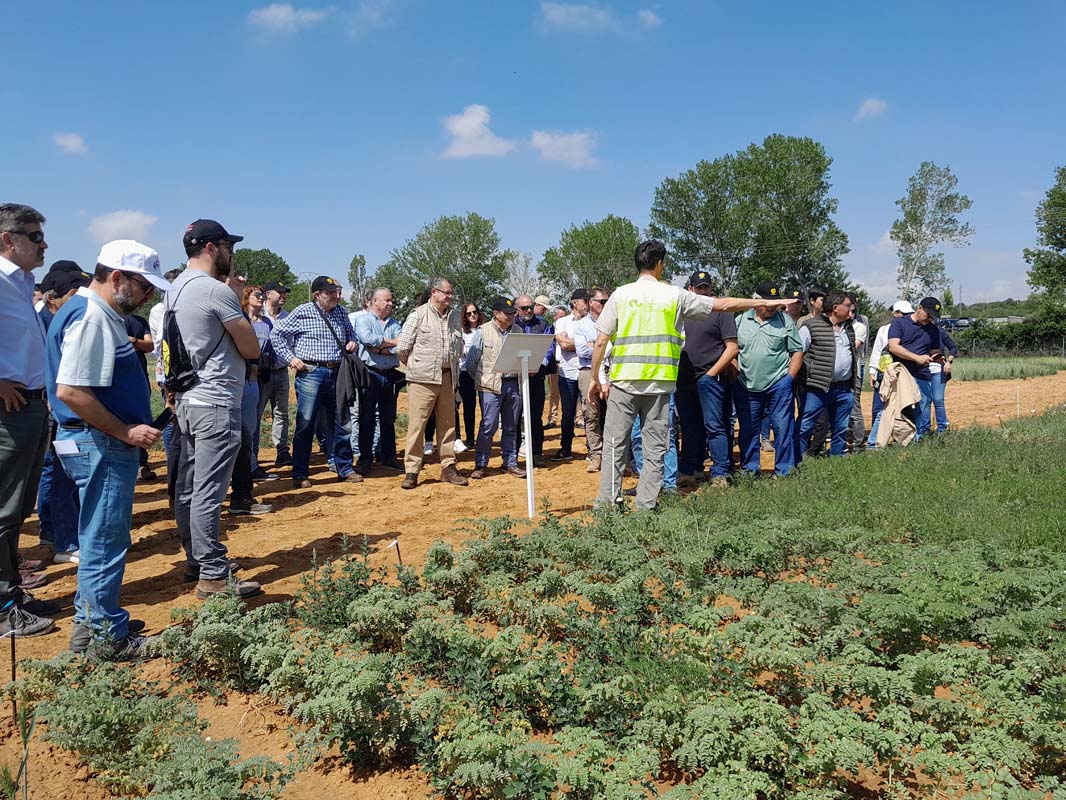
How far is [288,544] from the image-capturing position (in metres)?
6.04

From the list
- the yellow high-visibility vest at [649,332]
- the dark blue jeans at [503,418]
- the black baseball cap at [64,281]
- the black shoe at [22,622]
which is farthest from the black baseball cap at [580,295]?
the black shoe at [22,622]

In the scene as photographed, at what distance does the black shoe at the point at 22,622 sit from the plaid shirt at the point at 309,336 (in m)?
4.25

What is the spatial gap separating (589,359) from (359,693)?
22.7ft

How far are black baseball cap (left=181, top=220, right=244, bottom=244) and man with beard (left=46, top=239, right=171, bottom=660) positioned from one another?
59cm

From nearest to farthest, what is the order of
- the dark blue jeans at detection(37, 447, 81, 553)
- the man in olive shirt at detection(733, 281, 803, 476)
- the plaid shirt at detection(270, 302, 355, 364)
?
the dark blue jeans at detection(37, 447, 81, 553), the man in olive shirt at detection(733, 281, 803, 476), the plaid shirt at detection(270, 302, 355, 364)

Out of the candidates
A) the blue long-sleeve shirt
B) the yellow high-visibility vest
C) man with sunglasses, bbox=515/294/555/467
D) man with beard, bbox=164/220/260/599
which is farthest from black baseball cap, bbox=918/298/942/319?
man with beard, bbox=164/220/260/599

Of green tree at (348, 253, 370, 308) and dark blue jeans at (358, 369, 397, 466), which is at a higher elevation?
green tree at (348, 253, 370, 308)

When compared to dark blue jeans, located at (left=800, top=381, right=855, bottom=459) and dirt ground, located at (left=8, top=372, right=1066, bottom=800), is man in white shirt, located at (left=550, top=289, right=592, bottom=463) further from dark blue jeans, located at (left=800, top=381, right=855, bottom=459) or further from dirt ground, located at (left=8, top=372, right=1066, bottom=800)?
dark blue jeans, located at (left=800, top=381, right=855, bottom=459)

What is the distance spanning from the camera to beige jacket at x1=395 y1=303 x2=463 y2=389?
776cm

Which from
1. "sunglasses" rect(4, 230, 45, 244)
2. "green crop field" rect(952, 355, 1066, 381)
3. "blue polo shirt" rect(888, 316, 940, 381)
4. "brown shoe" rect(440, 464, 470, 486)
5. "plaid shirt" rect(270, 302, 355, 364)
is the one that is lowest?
"brown shoe" rect(440, 464, 470, 486)

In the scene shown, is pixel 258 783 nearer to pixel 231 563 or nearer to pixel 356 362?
pixel 231 563

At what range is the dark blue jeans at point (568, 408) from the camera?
9711 mm

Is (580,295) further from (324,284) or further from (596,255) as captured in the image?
(596,255)

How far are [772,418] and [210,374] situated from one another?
5.40 m
